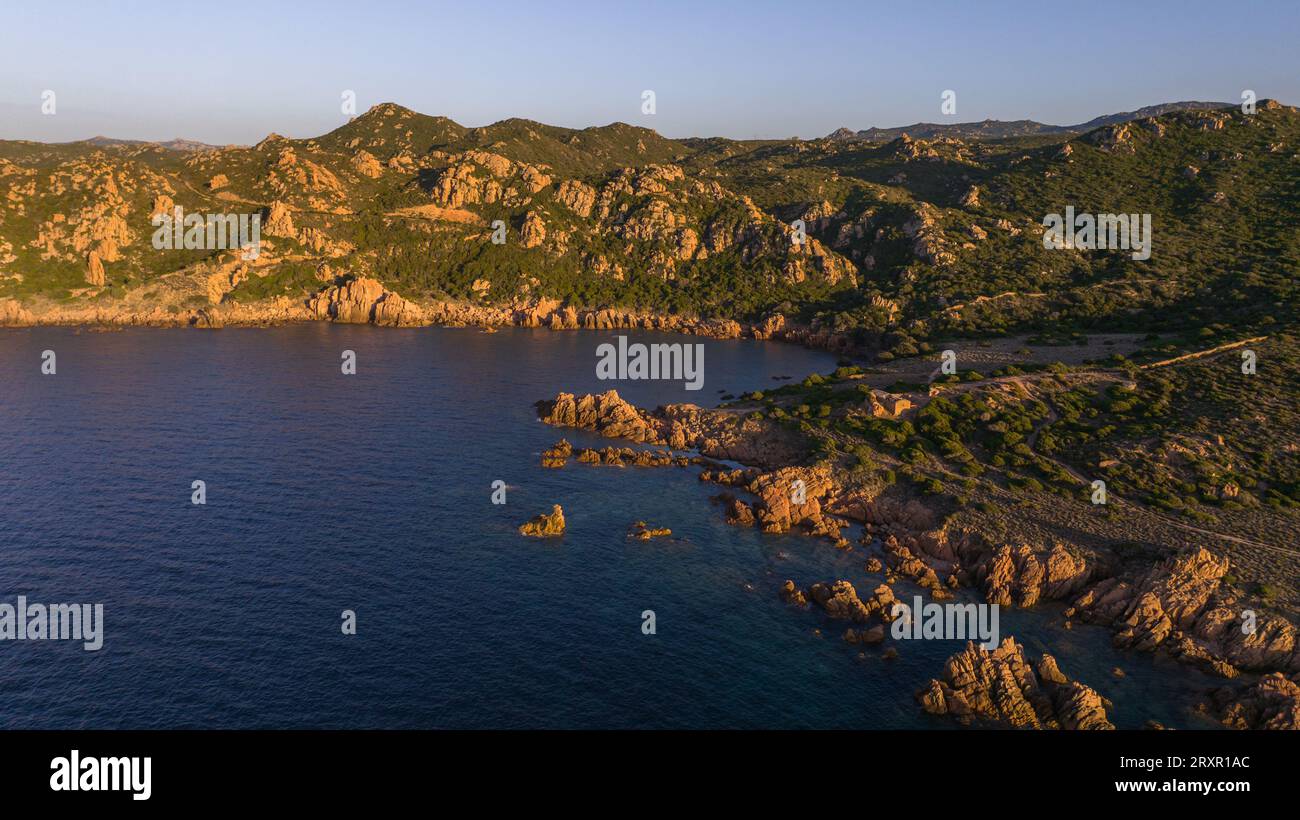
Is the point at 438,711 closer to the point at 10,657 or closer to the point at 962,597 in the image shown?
the point at 10,657

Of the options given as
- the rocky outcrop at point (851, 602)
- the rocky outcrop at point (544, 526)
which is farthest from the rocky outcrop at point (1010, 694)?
the rocky outcrop at point (544, 526)

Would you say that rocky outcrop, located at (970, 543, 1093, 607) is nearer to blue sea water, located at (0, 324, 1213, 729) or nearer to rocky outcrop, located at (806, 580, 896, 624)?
blue sea water, located at (0, 324, 1213, 729)

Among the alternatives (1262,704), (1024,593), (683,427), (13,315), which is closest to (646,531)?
(683,427)

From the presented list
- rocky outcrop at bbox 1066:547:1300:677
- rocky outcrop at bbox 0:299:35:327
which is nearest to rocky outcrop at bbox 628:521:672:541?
rocky outcrop at bbox 1066:547:1300:677

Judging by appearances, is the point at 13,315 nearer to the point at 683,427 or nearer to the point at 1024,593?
the point at 683,427

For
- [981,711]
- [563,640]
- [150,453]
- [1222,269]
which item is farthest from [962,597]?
[1222,269]

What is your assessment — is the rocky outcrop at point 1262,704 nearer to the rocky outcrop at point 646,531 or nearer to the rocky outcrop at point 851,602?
the rocky outcrop at point 851,602
